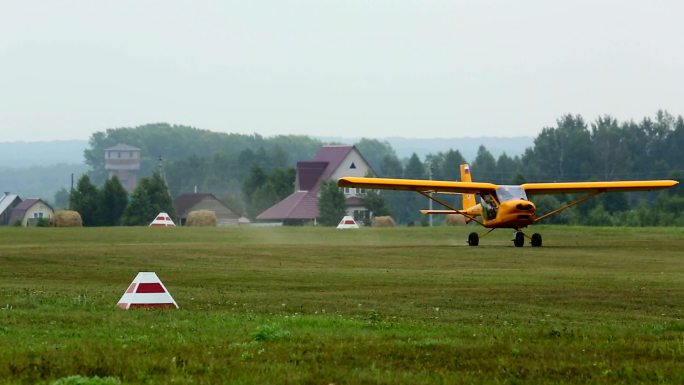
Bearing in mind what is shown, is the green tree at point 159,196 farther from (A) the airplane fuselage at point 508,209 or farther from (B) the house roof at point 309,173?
(A) the airplane fuselage at point 508,209

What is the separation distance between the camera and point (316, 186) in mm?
138750

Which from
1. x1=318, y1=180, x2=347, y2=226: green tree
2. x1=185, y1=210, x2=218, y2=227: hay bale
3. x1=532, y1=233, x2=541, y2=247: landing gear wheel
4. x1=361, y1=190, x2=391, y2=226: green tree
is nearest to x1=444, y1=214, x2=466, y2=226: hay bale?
x1=185, y1=210, x2=218, y2=227: hay bale

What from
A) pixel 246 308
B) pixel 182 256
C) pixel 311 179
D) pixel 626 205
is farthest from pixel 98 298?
pixel 311 179

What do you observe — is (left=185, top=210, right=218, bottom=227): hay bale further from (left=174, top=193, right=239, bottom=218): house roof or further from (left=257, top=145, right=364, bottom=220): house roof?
(left=174, top=193, right=239, bottom=218): house roof

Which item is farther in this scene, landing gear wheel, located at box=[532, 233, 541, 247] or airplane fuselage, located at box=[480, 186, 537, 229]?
airplane fuselage, located at box=[480, 186, 537, 229]

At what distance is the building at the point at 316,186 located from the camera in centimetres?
12950

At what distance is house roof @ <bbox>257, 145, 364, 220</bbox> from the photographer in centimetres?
13038

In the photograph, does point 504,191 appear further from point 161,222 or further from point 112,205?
point 112,205

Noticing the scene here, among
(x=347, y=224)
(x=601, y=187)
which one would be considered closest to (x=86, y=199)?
(x=347, y=224)

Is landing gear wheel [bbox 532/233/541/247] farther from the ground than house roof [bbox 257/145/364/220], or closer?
closer

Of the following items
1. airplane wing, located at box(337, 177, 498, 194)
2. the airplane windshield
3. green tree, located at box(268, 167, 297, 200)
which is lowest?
the airplane windshield

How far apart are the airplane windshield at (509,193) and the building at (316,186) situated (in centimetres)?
7210

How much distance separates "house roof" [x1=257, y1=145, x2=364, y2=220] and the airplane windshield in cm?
7575

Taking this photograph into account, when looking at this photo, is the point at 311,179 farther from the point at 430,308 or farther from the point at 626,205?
the point at 430,308
